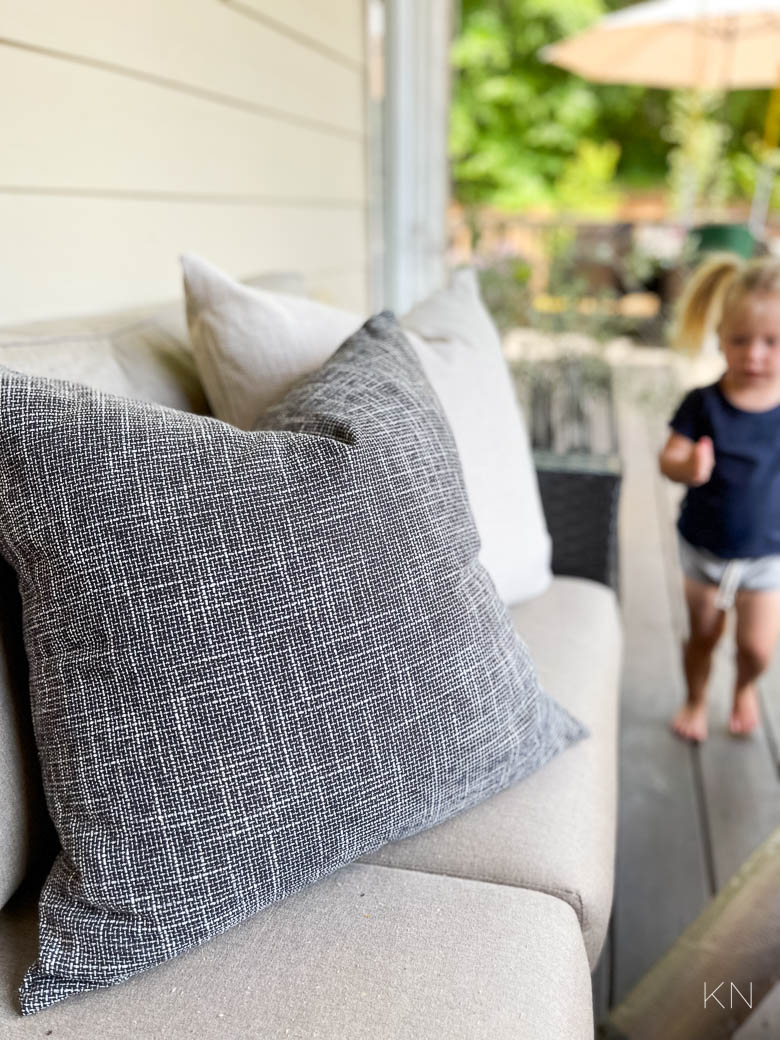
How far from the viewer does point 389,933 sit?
0.72 metres

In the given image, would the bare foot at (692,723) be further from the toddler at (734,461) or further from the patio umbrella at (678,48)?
the patio umbrella at (678,48)

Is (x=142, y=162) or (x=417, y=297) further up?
(x=142, y=162)

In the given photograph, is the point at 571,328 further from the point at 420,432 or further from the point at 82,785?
the point at 82,785

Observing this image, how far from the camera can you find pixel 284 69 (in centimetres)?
189

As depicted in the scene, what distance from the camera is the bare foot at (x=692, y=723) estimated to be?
69.2 inches

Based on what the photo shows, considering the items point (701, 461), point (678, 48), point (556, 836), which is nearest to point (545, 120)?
point (678, 48)

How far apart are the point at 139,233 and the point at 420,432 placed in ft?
2.86

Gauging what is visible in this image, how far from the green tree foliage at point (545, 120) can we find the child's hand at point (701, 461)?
1012cm

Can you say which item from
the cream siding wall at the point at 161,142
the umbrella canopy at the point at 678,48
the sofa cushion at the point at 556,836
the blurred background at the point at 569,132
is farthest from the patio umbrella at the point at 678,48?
the sofa cushion at the point at 556,836

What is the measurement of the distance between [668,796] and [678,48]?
4151mm

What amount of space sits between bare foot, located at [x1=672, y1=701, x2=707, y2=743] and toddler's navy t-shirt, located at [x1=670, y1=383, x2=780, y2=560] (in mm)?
Answer: 419

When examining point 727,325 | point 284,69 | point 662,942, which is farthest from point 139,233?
point 662,942

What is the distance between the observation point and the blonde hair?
146 cm

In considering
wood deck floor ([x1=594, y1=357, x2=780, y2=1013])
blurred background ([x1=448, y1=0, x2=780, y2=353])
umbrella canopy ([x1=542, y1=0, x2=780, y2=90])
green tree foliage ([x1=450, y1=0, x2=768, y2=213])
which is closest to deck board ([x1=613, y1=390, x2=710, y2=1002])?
wood deck floor ([x1=594, y1=357, x2=780, y2=1013])
